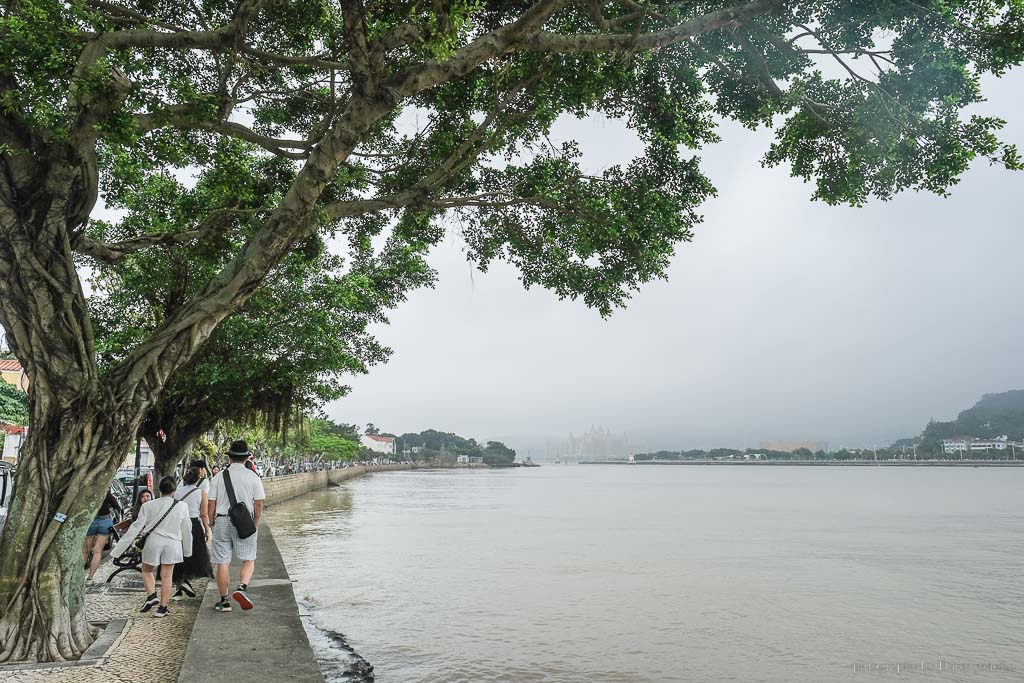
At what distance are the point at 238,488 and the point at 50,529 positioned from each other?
1630 millimetres

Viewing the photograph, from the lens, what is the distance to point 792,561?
65.4 ft

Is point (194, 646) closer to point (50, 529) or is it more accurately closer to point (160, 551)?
point (50, 529)

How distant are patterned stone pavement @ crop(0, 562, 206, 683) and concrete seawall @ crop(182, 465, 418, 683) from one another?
220 mm

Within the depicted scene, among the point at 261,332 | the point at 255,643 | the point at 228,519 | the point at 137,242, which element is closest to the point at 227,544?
the point at 228,519

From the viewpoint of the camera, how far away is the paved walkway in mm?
4676

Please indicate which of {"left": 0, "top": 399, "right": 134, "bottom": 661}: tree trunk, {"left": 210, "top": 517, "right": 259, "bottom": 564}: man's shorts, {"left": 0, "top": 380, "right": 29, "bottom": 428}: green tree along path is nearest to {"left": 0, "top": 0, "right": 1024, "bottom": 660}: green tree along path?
{"left": 0, "top": 399, "right": 134, "bottom": 661}: tree trunk

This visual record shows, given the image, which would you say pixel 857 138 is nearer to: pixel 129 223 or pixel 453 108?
pixel 453 108

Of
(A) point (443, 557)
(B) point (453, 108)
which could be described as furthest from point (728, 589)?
(B) point (453, 108)

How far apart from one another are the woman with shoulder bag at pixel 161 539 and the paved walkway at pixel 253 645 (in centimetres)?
44

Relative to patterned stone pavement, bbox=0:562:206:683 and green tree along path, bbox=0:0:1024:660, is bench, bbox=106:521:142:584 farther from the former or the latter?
green tree along path, bbox=0:0:1024:660

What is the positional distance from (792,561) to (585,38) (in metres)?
17.5

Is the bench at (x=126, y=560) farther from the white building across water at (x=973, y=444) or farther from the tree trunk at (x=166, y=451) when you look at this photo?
the white building across water at (x=973, y=444)

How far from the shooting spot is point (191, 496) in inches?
332

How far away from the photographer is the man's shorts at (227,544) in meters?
6.86
